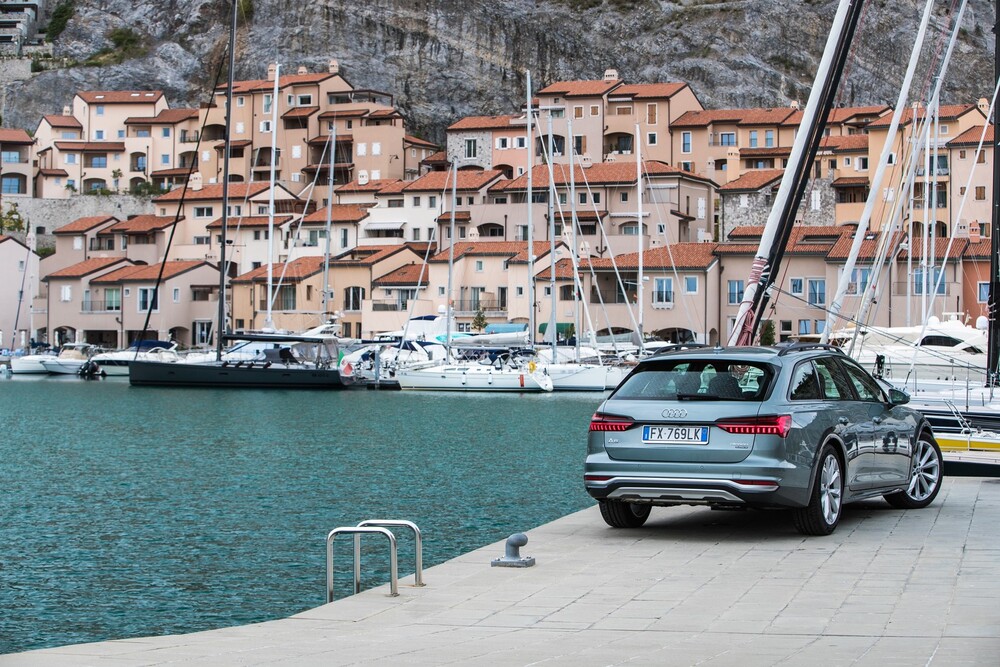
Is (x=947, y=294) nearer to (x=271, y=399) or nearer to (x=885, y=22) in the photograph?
(x=271, y=399)

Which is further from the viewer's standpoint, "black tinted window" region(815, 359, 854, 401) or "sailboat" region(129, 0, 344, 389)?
"sailboat" region(129, 0, 344, 389)

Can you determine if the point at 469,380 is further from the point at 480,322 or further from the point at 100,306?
the point at 100,306

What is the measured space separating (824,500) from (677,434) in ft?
5.32

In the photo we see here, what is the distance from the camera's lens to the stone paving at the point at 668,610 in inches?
336

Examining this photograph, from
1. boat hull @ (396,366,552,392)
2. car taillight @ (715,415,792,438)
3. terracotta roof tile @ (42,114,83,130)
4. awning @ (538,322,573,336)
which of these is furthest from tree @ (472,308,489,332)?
car taillight @ (715,415,792,438)

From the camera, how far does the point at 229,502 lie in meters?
23.0

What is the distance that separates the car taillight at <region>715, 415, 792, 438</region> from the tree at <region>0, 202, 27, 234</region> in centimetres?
12365

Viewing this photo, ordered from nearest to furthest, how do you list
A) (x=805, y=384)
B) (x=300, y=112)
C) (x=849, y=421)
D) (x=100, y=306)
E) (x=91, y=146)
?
(x=805, y=384), (x=849, y=421), (x=100, y=306), (x=300, y=112), (x=91, y=146)

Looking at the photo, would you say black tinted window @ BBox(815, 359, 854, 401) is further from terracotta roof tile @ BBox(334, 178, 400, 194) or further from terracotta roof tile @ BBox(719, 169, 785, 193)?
terracotta roof tile @ BBox(334, 178, 400, 194)

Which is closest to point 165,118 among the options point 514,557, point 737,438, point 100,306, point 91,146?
point 91,146

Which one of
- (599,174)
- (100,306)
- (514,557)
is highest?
(599,174)

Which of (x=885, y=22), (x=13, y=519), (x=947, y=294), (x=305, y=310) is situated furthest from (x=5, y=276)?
(x=13, y=519)

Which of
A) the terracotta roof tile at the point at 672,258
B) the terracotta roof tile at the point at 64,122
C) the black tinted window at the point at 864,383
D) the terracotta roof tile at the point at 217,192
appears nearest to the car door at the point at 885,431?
the black tinted window at the point at 864,383

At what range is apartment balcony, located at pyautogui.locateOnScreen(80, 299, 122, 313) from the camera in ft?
359
